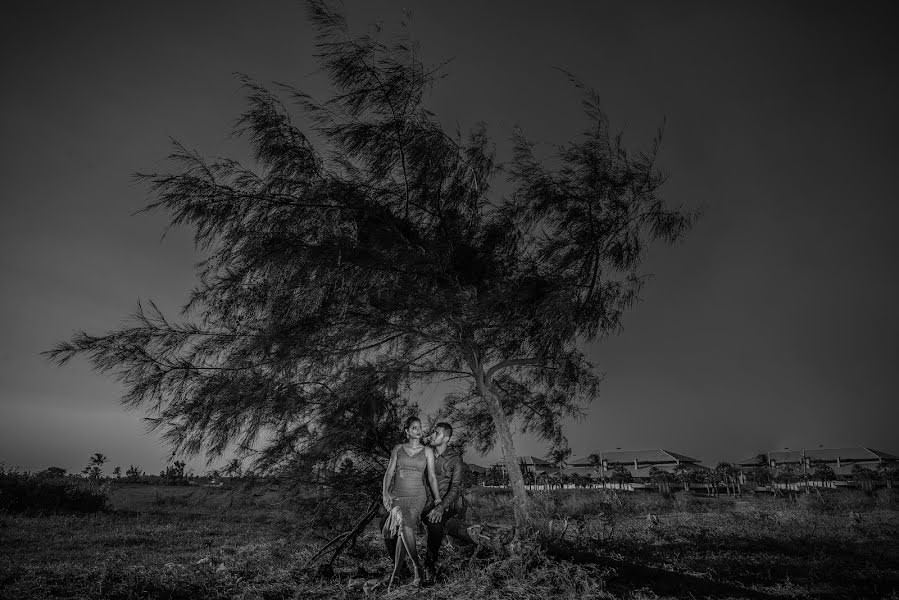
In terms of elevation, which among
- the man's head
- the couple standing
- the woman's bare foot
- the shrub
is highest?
the man's head

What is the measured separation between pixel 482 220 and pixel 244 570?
16.3ft

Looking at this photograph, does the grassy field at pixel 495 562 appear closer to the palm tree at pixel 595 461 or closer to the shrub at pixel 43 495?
the shrub at pixel 43 495

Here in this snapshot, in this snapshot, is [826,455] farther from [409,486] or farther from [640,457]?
[409,486]

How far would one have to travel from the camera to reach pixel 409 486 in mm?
4242

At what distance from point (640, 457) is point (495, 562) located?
150 ft

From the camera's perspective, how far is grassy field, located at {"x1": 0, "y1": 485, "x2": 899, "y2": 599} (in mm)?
3822

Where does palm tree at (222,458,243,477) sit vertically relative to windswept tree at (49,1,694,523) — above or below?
below

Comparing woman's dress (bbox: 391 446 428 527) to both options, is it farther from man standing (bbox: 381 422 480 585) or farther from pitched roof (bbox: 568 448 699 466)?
pitched roof (bbox: 568 448 699 466)

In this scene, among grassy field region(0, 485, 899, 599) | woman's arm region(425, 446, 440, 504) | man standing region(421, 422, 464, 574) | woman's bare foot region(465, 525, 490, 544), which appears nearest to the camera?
grassy field region(0, 485, 899, 599)

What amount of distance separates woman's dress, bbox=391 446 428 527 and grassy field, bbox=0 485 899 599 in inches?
23.5

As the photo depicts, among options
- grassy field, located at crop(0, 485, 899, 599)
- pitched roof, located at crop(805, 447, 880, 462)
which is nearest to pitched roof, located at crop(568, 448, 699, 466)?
pitched roof, located at crop(805, 447, 880, 462)

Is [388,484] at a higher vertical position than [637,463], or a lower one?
higher

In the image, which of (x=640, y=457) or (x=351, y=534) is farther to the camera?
(x=640, y=457)

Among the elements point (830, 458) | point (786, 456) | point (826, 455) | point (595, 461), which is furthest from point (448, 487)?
point (826, 455)
